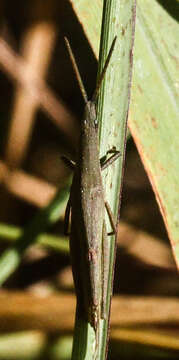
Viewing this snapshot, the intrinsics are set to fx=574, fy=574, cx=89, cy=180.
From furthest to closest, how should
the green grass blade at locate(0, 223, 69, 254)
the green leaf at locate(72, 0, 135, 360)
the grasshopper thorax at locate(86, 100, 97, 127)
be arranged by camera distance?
the green grass blade at locate(0, 223, 69, 254), the grasshopper thorax at locate(86, 100, 97, 127), the green leaf at locate(72, 0, 135, 360)

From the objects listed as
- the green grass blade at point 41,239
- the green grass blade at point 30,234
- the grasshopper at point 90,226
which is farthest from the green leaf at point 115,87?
the green grass blade at point 41,239

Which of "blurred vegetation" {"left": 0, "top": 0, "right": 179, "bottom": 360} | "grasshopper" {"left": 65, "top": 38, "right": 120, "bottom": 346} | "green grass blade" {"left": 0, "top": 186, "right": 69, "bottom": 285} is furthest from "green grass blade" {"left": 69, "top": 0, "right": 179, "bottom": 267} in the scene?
"blurred vegetation" {"left": 0, "top": 0, "right": 179, "bottom": 360}

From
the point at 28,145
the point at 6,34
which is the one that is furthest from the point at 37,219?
the point at 6,34

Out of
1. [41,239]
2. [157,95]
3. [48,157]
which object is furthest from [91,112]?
[48,157]

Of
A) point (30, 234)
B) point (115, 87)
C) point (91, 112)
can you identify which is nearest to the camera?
point (115, 87)

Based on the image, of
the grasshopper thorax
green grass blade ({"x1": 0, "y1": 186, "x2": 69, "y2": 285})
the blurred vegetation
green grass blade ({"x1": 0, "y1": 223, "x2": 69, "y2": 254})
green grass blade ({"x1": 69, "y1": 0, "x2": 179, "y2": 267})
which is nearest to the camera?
green grass blade ({"x1": 69, "y1": 0, "x2": 179, "y2": 267})

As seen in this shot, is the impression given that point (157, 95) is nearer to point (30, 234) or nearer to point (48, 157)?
point (30, 234)

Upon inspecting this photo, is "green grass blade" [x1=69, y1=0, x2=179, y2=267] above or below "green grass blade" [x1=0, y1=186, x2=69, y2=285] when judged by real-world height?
above

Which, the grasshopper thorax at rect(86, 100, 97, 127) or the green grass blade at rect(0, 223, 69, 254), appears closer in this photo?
the grasshopper thorax at rect(86, 100, 97, 127)

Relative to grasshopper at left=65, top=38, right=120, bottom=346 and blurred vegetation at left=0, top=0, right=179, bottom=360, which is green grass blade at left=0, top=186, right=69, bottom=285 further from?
blurred vegetation at left=0, top=0, right=179, bottom=360
